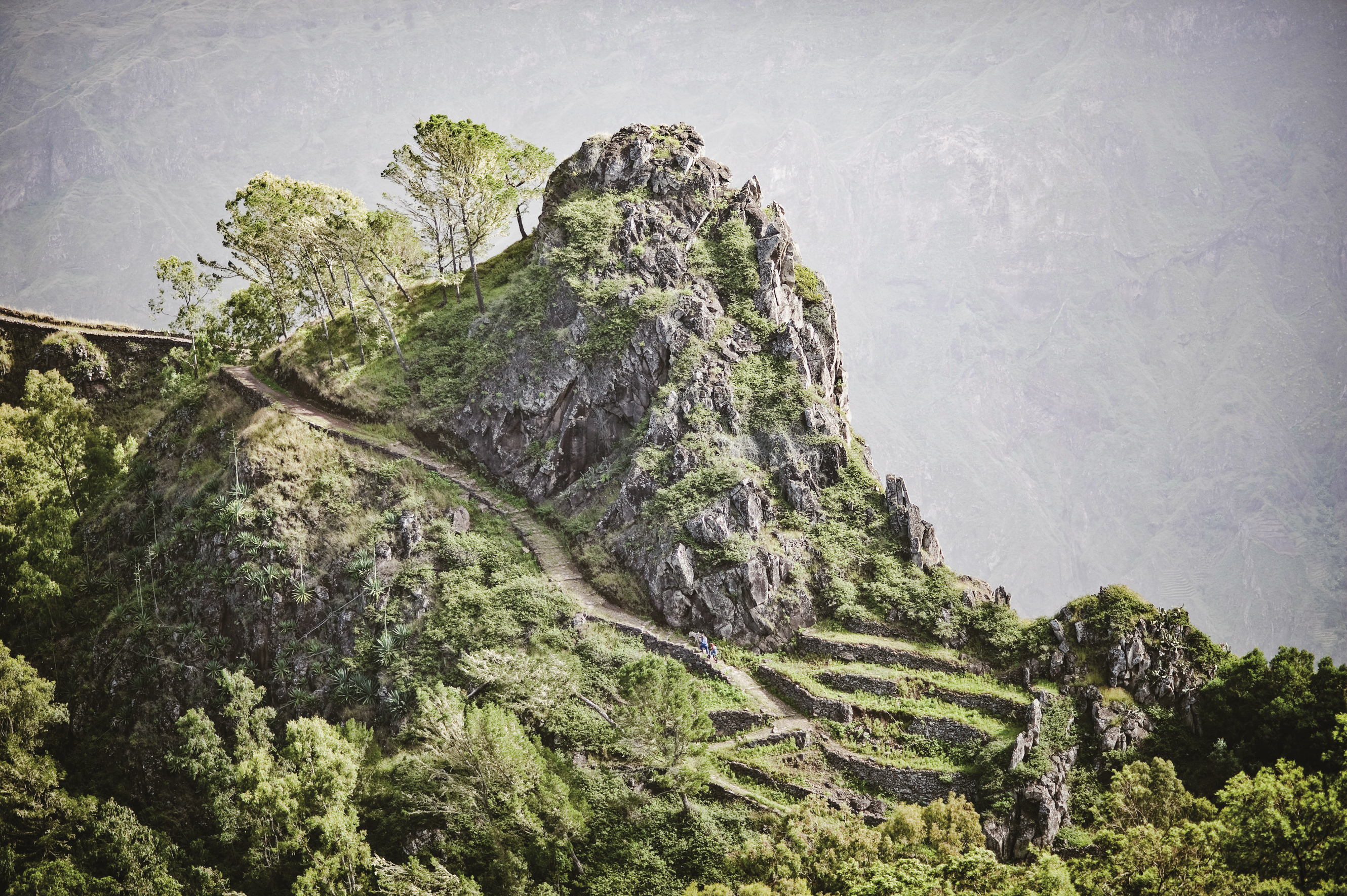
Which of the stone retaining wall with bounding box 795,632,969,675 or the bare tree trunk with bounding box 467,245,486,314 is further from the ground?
the bare tree trunk with bounding box 467,245,486,314

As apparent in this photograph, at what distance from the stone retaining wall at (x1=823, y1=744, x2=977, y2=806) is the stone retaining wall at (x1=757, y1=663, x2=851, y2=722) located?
2353 mm

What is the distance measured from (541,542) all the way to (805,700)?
1819 cm

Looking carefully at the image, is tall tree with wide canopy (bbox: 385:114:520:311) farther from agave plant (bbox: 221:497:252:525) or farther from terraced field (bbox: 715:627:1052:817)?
terraced field (bbox: 715:627:1052:817)

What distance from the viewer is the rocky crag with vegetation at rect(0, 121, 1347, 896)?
35.0 metres

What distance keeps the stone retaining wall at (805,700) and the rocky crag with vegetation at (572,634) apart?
8.8 inches

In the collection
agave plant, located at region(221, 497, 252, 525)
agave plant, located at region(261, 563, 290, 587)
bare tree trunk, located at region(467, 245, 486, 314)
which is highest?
bare tree trunk, located at region(467, 245, 486, 314)

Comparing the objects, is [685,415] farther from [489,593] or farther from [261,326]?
[261,326]

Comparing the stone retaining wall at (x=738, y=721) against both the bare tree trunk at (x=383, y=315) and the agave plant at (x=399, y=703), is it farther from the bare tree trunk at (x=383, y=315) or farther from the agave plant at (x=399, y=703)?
the bare tree trunk at (x=383, y=315)

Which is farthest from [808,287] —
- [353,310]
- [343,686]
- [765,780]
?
[343,686]

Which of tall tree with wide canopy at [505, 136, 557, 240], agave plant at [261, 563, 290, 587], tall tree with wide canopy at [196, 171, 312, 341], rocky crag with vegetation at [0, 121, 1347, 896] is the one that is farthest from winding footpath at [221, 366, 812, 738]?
tall tree with wide canopy at [505, 136, 557, 240]

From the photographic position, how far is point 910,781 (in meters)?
37.8

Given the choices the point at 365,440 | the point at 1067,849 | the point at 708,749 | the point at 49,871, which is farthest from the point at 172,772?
the point at 1067,849

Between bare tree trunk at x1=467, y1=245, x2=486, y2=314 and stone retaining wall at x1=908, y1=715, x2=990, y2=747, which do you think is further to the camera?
bare tree trunk at x1=467, y1=245, x2=486, y2=314

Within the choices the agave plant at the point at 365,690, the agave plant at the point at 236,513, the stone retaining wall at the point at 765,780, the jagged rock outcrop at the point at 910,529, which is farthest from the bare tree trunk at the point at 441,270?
the stone retaining wall at the point at 765,780
